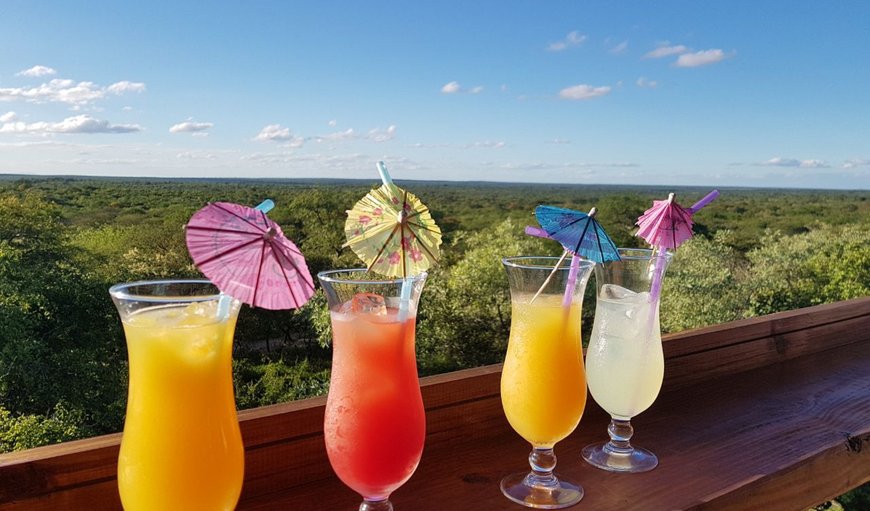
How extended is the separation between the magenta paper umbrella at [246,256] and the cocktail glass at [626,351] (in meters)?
0.68

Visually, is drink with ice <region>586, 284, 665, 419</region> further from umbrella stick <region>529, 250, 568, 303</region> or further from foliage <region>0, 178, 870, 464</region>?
foliage <region>0, 178, 870, 464</region>

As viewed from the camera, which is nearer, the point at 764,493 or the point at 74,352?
the point at 764,493

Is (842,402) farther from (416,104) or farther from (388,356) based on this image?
(416,104)

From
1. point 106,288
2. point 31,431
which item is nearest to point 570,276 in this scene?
point 31,431

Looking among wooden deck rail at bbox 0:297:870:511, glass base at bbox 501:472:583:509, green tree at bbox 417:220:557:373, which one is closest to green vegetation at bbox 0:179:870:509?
green tree at bbox 417:220:557:373

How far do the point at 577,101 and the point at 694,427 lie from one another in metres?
21.2

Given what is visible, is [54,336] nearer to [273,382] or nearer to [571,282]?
[273,382]

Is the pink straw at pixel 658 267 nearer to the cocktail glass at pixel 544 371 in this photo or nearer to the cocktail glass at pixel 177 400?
the cocktail glass at pixel 544 371

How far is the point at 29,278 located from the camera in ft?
26.2

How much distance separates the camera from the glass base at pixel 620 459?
3.94 ft

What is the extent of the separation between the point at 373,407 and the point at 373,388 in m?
0.03

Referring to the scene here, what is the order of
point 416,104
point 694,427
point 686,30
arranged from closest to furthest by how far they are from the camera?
point 694,427, point 416,104, point 686,30

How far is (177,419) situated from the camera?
0.80 meters

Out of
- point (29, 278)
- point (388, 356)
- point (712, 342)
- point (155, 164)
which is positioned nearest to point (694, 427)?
point (712, 342)
